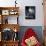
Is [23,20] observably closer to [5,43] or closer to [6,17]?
[6,17]

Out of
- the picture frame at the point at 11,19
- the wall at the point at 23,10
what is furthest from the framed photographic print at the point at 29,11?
the picture frame at the point at 11,19

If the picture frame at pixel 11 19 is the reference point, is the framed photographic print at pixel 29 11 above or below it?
above

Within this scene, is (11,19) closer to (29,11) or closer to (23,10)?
(23,10)

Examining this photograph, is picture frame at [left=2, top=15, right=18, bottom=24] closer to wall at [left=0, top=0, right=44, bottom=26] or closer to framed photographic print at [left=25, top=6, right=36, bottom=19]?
wall at [left=0, top=0, right=44, bottom=26]

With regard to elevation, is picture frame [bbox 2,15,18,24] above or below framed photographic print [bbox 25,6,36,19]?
below

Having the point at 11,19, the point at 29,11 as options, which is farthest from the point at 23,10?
the point at 11,19

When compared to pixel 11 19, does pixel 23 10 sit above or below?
above

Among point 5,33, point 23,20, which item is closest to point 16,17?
point 23,20

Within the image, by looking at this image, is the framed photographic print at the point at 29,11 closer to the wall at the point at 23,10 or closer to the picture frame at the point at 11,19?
the wall at the point at 23,10

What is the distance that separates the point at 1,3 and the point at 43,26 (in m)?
1.68

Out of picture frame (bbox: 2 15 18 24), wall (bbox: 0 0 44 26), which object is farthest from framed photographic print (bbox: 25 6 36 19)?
picture frame (bbox: 2 15 18 24)

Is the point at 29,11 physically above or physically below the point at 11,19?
above

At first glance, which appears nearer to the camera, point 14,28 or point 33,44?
point 33,44

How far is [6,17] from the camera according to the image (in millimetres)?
5527
